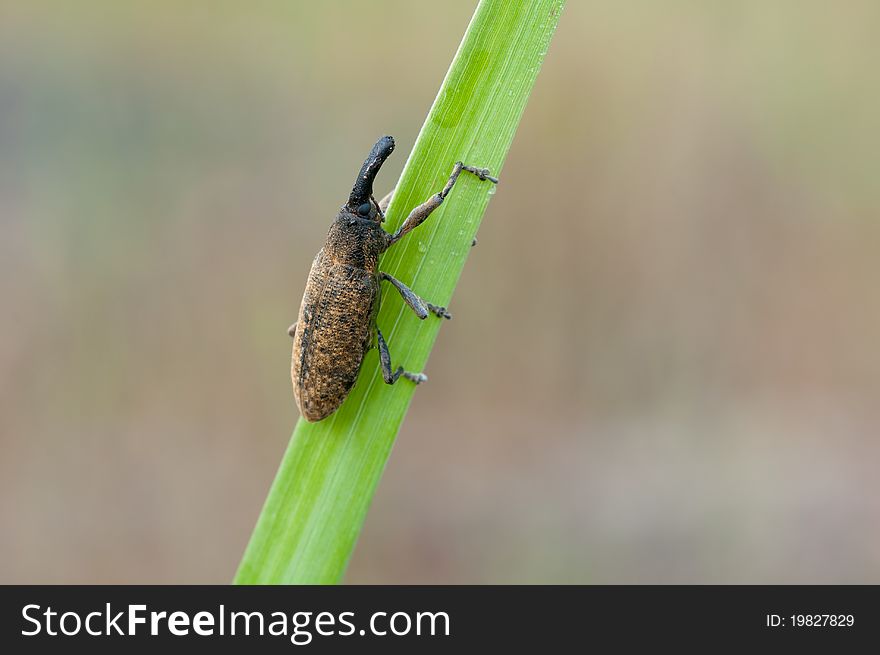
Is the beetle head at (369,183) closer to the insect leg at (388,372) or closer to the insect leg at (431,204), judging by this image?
the insect leg at (431,204)

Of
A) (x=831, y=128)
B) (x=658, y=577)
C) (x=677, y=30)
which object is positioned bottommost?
(x=658, y=577)

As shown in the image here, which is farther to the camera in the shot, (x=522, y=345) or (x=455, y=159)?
(x=522, y=345)

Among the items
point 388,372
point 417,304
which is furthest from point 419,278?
point 388,372

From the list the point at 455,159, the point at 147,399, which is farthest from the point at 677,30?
the point at 147,399

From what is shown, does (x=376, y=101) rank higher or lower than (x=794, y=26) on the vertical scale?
lower

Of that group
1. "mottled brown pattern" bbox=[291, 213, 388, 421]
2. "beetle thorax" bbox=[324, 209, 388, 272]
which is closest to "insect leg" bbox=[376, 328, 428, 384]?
"mottled brown pattern" bbox=[291, 213, 388, 421]

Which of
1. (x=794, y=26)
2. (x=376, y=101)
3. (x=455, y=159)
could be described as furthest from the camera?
(x=376, y=101)

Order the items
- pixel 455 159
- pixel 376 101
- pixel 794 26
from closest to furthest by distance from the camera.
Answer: pixel 455 159, pixel 794 26, pixel 376 101

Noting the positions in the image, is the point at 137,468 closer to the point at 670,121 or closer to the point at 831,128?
the point at 670,121
